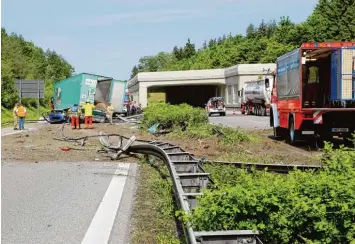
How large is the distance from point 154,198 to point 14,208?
2069mm

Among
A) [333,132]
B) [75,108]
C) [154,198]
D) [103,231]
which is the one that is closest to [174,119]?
[333,132]

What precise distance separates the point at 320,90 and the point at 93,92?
21922 millimetres

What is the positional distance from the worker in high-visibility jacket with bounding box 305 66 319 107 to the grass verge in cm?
906

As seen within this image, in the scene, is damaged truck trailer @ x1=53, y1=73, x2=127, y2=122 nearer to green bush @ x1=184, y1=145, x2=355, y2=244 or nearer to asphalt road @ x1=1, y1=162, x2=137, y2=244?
asphalt road @ x1=1, y1=162, x2=137, y2=244

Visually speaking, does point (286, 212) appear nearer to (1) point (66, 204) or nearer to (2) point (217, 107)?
(1) point (66, 204)

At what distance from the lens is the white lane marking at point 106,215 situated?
6.09 metres

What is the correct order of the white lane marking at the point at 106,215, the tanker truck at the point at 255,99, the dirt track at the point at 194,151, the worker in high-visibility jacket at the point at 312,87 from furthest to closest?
the tanker truck at the point at 255,99
the worker in high-visibility jacket at the point at 312,87
the dirt track at the point at 194,151
the white lane marking at the point at 106,215

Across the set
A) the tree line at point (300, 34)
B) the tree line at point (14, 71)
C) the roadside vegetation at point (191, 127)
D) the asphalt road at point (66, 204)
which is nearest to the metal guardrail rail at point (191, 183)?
the asphalt road at point (66, 204)

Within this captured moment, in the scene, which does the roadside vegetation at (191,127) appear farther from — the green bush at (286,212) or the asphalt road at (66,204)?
the green bush at (286,212)

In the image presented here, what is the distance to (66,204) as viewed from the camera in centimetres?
808

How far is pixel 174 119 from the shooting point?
2262 cm

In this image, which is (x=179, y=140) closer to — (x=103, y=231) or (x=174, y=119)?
(x=174, y=119)

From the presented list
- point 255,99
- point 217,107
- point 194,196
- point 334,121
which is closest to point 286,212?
point 194,196

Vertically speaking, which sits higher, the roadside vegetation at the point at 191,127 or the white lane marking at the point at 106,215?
the roadside vegetation at the point at 191,127
